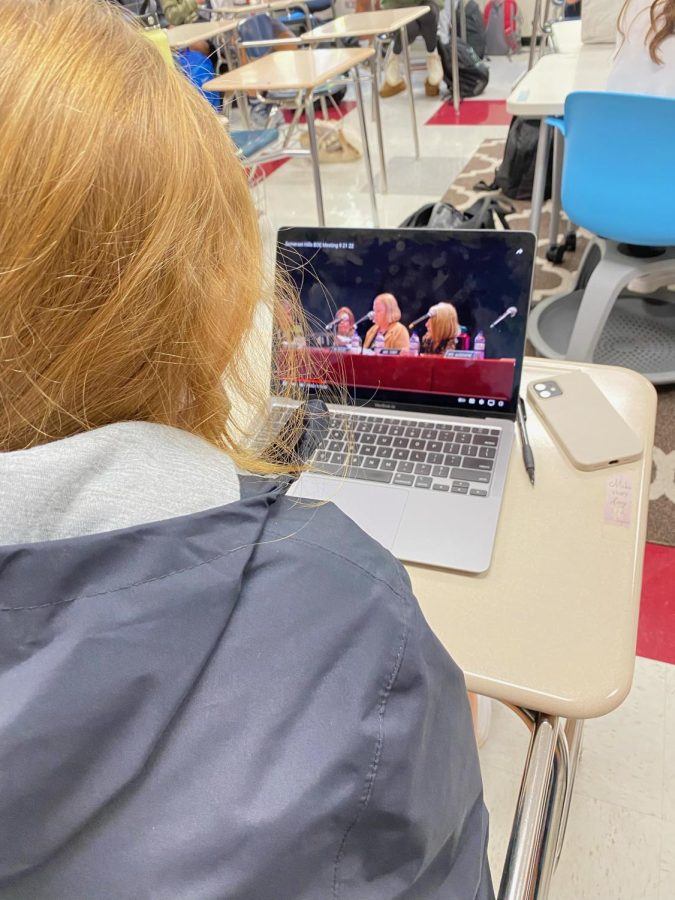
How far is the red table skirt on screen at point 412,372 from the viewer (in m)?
0.88

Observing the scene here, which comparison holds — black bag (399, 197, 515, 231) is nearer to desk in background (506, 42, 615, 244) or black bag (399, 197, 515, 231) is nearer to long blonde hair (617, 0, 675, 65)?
desk in background (506, 42, 615, 244)

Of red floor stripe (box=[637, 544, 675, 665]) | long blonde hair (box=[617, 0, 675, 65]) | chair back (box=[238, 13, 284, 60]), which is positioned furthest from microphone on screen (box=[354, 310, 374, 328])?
chair back (box=[238, 13, 284, 60])

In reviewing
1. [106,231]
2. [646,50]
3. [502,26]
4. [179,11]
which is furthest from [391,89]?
[106,231]

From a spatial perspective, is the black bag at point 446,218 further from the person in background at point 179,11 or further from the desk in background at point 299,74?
the person in background at point 179,11

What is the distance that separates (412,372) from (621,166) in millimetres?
1046

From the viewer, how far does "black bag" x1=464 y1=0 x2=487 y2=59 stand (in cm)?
546

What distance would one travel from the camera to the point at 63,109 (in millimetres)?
333

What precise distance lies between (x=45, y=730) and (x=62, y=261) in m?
0.24

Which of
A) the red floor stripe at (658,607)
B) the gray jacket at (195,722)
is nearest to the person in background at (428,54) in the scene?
the red floor stripe at (658,607)

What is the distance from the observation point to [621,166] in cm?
157

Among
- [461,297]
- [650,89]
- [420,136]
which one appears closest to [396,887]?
[461,297]

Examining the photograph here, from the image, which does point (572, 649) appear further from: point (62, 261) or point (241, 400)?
point (62, 261)

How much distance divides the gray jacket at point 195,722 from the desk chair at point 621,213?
4.93ft

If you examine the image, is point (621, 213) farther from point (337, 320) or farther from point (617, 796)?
point (617, 796)
